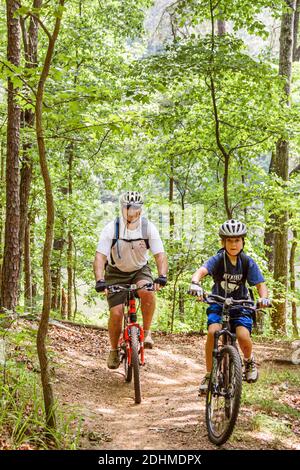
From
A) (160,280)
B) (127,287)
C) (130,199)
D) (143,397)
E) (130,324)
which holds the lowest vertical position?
(143,397)

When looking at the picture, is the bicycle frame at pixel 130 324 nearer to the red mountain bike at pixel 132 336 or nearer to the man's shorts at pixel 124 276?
the red mountain bike at pixel 132 336

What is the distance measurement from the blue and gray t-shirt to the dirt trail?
1.34 metres

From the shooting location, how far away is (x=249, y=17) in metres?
10.2

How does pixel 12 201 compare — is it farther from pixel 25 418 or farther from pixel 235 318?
pixel 25 418

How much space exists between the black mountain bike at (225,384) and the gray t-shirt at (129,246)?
5.89ft

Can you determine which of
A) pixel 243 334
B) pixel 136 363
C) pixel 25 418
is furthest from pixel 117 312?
pixel 25 418

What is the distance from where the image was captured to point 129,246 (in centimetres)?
702

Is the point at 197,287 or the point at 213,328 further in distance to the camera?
the point at 213,328

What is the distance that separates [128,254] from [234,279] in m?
1.87

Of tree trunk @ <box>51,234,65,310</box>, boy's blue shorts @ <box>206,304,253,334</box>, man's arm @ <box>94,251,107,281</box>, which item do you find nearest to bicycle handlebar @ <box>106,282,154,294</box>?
man's arm @ <box>94,251,107,281</box>

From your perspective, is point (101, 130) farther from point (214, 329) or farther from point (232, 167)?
point (232, 167)

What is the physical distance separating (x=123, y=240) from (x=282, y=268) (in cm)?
836

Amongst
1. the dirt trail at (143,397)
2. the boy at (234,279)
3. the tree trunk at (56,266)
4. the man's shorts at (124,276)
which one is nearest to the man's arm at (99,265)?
the man's shorts at (124,276)
